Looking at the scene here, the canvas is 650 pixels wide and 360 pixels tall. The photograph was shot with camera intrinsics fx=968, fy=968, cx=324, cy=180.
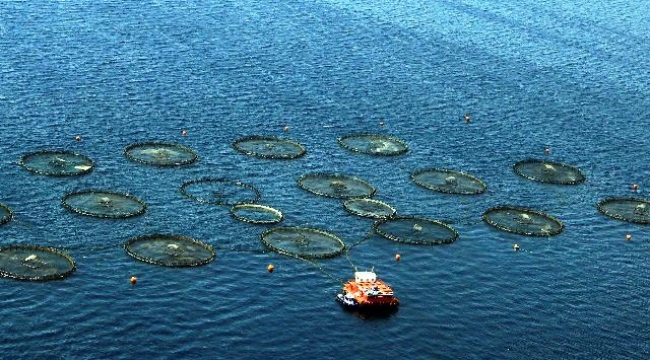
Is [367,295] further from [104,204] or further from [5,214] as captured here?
[5,214]

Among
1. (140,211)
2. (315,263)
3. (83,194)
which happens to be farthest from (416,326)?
(83,194)

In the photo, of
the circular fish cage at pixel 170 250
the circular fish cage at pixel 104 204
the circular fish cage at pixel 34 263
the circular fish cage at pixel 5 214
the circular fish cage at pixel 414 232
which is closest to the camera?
the circular fish cage at pixel 34 263

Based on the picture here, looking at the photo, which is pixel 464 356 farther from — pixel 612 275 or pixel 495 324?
pixel 612 275

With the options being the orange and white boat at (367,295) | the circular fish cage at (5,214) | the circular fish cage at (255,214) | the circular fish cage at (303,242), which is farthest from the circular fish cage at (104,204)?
the orange and white boat at (367,295)

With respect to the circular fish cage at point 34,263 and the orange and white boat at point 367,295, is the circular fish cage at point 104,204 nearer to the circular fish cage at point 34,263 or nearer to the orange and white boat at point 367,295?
the circular fish cage at point 34,263

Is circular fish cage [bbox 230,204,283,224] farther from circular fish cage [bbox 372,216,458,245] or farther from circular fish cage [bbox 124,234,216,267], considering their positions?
circular fish cage [bbox 372,216,458,245]

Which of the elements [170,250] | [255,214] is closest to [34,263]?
[170,250]
